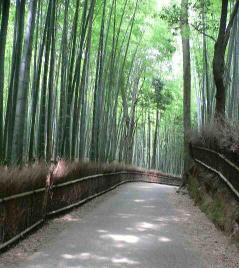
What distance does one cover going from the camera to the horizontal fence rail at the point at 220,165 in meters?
6.62

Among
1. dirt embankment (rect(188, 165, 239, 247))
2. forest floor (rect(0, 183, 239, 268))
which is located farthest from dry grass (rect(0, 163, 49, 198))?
dirt embankment (rect(188, 165, 239, 247))

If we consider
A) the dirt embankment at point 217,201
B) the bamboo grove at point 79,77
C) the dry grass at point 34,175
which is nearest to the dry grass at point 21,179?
the dry grass at point 34,175

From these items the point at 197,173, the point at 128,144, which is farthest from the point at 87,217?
the point at 128,144

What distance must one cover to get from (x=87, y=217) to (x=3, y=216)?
2.87 m

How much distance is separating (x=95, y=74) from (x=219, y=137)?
33.1ft

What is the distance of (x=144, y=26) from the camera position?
2130 centimetres

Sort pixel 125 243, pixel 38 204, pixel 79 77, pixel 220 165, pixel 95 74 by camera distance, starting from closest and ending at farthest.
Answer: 1. pixel 125 243
2. pixel 38 204
3. pixel 220 165
4. pixel 79 77
5. pixel 95 74

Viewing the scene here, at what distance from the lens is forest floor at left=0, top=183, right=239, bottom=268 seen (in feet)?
16.4

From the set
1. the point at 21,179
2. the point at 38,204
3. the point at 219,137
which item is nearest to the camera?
the point at 21,179

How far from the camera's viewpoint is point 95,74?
1748 cm

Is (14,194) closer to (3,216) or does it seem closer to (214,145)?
(3,216)

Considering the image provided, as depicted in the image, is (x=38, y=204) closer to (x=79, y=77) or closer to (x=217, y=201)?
(x=217, y=201)

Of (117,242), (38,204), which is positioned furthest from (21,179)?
(117,242)

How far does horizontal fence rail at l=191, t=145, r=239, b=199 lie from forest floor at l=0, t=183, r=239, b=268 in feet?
2.41
